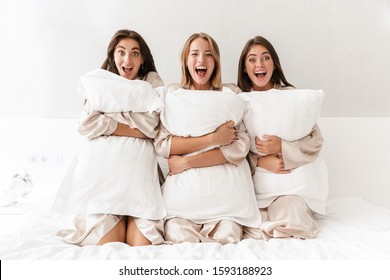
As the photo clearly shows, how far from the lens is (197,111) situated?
1.56 metres

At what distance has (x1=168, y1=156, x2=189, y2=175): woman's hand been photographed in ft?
5.12

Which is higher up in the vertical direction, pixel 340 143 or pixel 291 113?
pixel 291 113

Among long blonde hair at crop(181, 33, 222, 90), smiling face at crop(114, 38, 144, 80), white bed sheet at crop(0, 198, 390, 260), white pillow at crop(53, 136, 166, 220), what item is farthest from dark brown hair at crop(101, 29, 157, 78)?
white bed sheet at crop(0, 198, 390, 260)

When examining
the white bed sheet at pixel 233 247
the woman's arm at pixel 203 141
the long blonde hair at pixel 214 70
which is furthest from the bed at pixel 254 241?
the long blonde hair at pixel 214 70

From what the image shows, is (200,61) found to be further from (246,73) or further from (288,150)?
(288,150)

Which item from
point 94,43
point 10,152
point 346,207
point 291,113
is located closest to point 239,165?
point 291,113

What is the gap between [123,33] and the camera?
1771mm

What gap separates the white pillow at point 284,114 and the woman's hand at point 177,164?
32 centimetres

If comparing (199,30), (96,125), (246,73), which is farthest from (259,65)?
(96,125)

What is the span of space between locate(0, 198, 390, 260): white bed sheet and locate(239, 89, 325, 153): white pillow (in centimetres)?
41

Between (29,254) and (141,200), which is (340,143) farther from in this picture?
(29,254)

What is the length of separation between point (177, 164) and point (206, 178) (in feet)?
0.44

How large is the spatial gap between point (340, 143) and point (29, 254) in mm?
1634

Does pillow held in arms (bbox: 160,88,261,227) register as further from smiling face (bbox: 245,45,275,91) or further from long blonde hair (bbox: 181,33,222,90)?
smiling face (bbox: 245,45,275,91)
